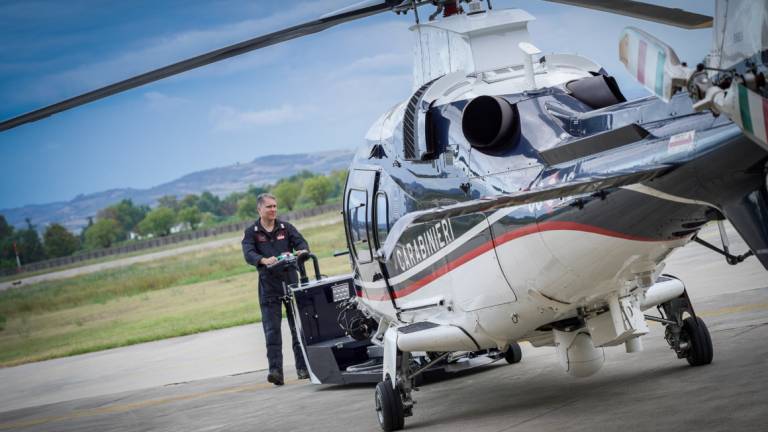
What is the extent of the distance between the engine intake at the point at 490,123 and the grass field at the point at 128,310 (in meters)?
16.0

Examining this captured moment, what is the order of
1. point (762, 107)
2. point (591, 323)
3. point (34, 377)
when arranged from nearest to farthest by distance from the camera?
point (762, 107) < point (591, 323) < point (34, 377)

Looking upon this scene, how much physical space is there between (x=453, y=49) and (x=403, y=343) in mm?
2639

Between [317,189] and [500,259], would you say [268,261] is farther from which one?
[317,189]

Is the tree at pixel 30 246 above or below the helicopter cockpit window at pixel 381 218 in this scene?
above

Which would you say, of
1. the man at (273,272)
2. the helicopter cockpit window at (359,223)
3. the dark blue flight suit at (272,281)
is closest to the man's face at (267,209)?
the man at (273,272)

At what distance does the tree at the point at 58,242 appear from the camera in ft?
495

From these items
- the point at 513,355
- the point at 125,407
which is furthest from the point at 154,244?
the point at 513,355

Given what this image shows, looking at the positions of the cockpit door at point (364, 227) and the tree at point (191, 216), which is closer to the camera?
the cockpit door at point (364, 227)

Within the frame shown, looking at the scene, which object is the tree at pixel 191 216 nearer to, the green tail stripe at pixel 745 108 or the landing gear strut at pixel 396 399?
the landing gear strut at pixel 396 399

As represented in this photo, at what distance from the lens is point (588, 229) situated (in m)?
6.65

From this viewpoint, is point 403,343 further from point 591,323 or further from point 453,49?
point 453,49

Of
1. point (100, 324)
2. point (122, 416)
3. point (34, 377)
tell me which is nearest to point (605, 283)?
point (122, 416)

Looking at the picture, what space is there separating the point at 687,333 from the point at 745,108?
4747mm

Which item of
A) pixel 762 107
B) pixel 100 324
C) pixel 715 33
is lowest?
pixel 100 324
